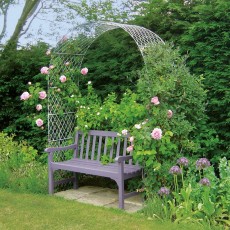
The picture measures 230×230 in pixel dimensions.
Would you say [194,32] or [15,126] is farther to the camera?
[15,126]

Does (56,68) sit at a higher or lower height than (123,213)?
higher

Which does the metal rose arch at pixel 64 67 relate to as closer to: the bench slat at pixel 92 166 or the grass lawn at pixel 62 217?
the bench slat at pixel 92 166

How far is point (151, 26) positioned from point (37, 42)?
109 inches

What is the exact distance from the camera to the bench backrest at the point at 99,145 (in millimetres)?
6004

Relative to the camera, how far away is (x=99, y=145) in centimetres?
621

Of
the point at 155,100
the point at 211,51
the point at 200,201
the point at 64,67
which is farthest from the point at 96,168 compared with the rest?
the point at 211,51

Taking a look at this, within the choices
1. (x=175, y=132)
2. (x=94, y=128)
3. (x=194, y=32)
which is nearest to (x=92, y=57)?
(x=94, y=128)

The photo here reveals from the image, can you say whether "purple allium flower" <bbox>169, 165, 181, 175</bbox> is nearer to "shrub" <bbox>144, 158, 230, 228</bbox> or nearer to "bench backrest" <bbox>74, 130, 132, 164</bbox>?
"shrub" <bbox>144, 158, 230, 228</bbox>

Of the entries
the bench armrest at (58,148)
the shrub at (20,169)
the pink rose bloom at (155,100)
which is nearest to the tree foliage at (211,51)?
the pink rose bloom at (155,100)

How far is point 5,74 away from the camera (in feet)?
27.5

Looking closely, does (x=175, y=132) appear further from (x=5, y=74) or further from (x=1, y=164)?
(x=5, y=74)

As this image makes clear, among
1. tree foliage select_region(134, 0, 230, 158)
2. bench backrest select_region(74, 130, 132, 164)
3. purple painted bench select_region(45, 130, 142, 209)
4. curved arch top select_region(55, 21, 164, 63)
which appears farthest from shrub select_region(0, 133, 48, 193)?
tree foliage select_region(134, 0, 230, 158)

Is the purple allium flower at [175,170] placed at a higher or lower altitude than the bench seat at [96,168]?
higher

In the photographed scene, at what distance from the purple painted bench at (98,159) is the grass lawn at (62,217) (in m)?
0.41
